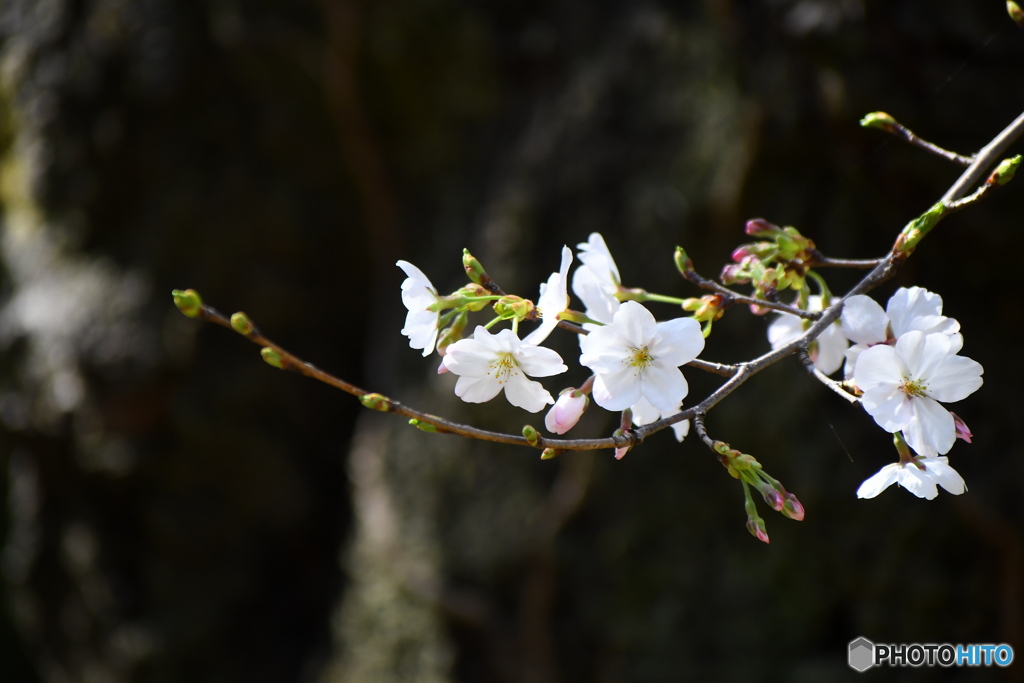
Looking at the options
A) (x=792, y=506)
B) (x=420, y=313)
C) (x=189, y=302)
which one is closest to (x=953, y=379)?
(x=792, y=506)

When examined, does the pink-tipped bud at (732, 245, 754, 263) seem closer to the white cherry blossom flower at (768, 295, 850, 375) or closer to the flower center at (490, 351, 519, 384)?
the white cherry blossom flower at (768, 295, 850, 375)

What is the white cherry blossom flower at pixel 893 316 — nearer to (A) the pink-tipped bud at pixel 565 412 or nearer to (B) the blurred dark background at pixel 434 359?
(A) the pink-tipped bud at pixel 565 412

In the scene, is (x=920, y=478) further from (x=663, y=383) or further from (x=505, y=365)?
(x=505, y=365)

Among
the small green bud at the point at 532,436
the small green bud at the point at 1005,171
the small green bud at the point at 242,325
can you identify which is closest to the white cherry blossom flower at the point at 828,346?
the small green bud at the point at 1005,171

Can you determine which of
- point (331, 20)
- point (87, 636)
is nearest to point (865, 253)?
point (331, 20)

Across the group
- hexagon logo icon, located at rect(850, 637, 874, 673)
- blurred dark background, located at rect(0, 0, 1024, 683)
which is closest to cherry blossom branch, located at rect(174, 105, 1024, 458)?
blurred dark background, located at rect(0, 0, 1024, 683)

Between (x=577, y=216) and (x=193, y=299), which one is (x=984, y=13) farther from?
(x=193, y=299)

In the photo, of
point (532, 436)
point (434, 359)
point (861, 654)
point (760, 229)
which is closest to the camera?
point (532, 436)
